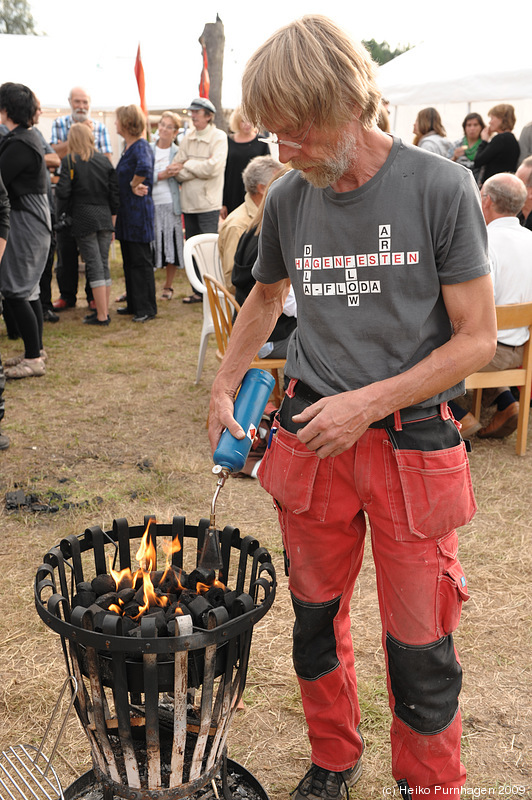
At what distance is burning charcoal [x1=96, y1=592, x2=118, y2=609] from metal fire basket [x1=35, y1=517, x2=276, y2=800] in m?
0.07

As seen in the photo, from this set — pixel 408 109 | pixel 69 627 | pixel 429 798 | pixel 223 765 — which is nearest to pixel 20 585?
pixel 223 765

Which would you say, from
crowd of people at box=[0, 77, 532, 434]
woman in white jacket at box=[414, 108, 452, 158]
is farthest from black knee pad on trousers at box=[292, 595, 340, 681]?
woman in white jacket at box=[414, 108, 452, 158]

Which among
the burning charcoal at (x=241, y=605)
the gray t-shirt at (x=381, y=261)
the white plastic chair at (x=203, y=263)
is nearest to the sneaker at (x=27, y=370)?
the white plastic chair at (x=203, y=263)

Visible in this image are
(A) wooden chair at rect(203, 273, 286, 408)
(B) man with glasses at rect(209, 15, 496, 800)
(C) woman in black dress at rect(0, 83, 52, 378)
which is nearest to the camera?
(B) man with glasses at rect(209, 15, 496, 800)

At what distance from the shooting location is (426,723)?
1.69 meters

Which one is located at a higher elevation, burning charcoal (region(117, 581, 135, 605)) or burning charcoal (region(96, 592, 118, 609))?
burning charcoal (region(96, 592, 118, 609))

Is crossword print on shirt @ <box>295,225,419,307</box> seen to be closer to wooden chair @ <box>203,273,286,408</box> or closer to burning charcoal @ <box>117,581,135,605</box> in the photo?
burning charcoal @ <box>117,581,135,605</box>

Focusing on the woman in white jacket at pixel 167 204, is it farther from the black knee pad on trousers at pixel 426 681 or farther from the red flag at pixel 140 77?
the black knee pad on trousers at pixel 426 681

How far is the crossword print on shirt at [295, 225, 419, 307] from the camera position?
1.51 m

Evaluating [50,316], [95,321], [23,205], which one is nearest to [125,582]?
[23,205]

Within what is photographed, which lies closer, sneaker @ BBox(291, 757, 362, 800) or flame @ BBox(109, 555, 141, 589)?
flame @ BBox(109, 555, 141, 589)

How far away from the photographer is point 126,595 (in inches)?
68.1

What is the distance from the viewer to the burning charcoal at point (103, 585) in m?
1.77

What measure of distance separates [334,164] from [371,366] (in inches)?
17.4
